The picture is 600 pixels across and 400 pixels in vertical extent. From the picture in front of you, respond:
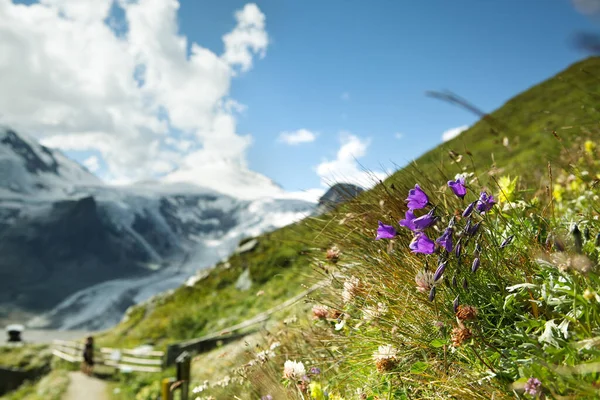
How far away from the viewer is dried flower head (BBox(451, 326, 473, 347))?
1.93 meters

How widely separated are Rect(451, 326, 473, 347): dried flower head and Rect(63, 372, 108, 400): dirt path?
16502 mm

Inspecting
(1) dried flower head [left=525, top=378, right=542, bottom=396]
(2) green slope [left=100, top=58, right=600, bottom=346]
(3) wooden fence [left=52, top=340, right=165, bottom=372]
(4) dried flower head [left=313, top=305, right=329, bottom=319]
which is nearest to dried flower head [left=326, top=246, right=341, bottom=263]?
(4) dried flower head [left=313, top=305, right=329, bottom=319]

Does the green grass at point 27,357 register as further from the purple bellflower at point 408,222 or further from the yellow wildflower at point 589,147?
the purple bellflower at point 408,222

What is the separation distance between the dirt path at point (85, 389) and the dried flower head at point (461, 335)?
650 inches

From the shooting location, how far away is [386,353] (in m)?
2.30

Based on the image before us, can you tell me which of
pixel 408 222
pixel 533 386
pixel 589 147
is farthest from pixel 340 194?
pixel 589 147

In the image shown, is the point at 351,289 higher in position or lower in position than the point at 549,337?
higher

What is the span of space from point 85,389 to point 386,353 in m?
18.5

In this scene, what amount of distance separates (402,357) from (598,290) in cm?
100

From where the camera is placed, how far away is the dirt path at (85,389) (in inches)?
612

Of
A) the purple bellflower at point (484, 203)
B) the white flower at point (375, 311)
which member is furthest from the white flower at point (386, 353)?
the purple bellflower at point (484, 203)

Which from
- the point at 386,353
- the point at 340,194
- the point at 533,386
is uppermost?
the point at 340,194

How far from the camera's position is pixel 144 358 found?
733 inches

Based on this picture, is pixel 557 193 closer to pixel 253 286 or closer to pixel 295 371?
pixel 295 371
